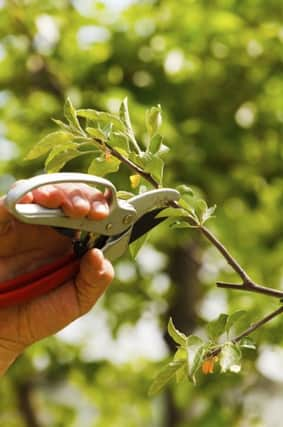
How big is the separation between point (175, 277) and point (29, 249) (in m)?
3.04

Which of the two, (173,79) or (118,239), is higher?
(118,239)

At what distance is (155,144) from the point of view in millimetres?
1259

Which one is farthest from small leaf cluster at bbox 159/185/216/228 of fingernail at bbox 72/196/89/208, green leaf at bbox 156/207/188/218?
fingernail at bbox 72/196/89/208

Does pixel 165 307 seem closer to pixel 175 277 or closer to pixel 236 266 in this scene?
pixel 175 277

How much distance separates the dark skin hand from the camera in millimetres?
1178

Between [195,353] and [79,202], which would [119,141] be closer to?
[79,202]

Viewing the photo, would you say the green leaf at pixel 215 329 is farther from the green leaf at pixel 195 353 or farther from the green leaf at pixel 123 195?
the green leaf at pixel 123 195

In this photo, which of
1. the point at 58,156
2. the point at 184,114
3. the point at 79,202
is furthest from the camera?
the point at 184,114

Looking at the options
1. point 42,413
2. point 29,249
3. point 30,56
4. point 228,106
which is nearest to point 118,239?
point 29,249

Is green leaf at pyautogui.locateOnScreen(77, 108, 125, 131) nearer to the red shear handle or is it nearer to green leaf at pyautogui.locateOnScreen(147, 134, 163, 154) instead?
green leaf at pyautogui.locateOnScreen(147, 134, 163, 154)

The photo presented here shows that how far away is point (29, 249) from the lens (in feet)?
4.38

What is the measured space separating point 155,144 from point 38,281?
221mm

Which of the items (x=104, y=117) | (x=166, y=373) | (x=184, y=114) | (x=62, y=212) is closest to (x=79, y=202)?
(x=62, y=212)

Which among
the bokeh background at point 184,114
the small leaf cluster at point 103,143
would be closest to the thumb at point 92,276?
the small leaf cluster at point 103,143
